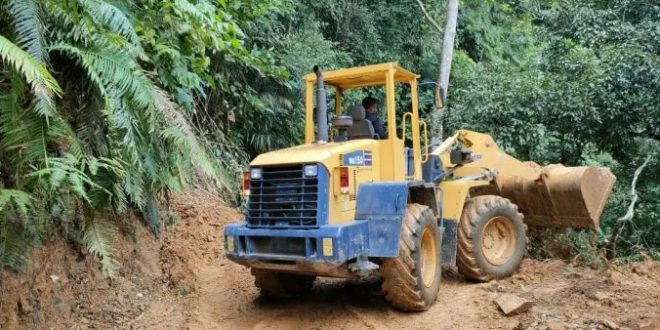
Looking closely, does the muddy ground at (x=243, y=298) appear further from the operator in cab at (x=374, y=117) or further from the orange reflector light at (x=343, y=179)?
the operator in cab at (x=374, y=117)

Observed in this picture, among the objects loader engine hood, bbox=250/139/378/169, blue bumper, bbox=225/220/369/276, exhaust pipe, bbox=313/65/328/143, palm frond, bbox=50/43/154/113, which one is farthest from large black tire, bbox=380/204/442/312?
palm frond, bbox=50/43/154/113

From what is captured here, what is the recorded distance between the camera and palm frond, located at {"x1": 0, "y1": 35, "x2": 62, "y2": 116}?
10.9 ft

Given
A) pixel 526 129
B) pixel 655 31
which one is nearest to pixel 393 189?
pixel 526 129

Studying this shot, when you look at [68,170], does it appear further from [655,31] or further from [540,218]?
[655,31]

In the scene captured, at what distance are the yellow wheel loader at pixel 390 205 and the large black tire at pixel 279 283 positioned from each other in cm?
1

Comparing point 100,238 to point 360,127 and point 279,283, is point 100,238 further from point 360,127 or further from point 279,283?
point 360,127

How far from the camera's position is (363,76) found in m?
6.41

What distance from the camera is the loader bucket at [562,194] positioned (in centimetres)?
702

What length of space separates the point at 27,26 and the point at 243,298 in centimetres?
356

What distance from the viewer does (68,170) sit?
3.95 m

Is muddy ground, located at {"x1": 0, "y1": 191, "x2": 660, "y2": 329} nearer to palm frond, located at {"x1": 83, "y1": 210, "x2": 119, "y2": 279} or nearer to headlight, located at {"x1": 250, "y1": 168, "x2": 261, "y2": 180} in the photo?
palm frond, located at {"x1": 83, "y1": 210, "x2": 119, "y2": 279}

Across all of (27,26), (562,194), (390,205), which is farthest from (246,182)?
(562,194)

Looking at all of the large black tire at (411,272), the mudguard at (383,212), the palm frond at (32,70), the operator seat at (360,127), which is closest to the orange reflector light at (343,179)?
the mudguard at (383,212)

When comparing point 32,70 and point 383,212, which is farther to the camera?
point 383,212
